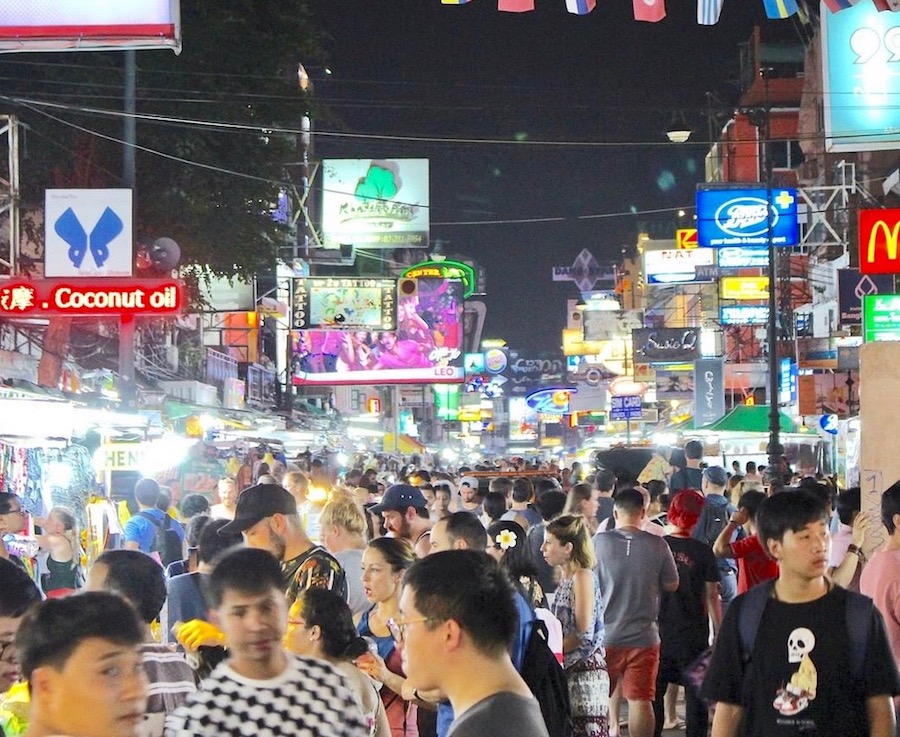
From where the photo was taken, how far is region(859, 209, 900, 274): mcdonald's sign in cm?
2277

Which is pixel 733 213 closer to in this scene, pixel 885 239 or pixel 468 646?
pixel 885 239

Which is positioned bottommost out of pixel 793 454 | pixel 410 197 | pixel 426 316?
pixel 793 454

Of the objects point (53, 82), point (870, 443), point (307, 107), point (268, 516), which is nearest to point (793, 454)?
point (307, 107)

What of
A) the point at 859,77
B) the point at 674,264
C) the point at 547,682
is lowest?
the point at 547,682

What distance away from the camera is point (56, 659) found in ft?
11.8

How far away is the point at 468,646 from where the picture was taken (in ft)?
12.0

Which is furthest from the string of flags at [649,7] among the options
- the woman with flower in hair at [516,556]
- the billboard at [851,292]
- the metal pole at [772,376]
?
the billboard at [851,292]

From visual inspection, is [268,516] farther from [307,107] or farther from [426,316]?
[426,316]

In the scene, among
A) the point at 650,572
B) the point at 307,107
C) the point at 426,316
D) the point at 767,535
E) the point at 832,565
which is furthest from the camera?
the point at 426,316

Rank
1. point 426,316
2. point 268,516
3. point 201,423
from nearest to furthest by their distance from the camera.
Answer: point 268,516 < point 201,423 < point 426,316

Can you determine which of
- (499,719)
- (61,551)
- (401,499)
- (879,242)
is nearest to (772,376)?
(879,242)

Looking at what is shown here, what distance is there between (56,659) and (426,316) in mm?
35115

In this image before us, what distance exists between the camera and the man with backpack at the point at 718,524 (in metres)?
12.8

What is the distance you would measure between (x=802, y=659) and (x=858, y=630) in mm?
220
